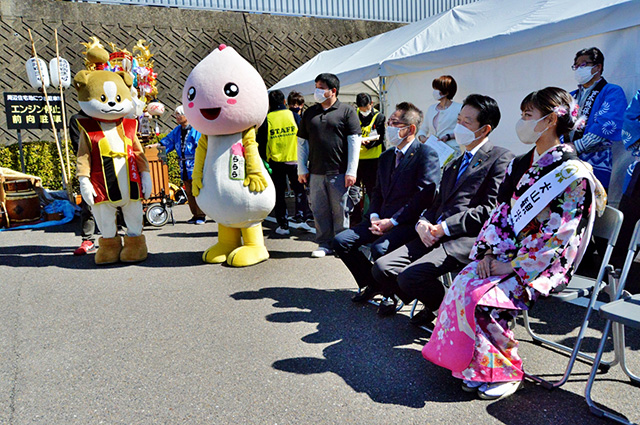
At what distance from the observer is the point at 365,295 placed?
409 centimetres

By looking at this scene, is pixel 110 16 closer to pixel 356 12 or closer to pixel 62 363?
pixel 356 12

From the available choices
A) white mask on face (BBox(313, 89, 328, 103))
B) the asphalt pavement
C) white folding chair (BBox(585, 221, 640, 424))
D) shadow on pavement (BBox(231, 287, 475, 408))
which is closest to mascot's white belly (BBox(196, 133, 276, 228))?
the asphalt pavement

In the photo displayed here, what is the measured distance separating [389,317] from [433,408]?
125cm

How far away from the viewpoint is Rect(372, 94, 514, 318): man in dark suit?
3.21 meters

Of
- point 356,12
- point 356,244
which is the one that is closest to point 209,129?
Result: point 356,244

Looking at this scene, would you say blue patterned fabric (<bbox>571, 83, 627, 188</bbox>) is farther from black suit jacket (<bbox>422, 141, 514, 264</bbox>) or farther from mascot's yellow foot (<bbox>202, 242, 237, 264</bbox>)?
mascot's yellow foot (<bbox>202, 242, 237, 264</bbox>)

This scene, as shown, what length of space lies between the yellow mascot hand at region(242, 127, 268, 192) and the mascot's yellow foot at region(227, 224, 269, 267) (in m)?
0.52

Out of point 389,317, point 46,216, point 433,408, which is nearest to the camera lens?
point 433,408

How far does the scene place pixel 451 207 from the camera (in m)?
3.37

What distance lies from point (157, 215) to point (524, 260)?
6397 millimetres

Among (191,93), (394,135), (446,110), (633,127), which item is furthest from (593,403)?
(191,93)

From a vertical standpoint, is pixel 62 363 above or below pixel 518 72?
below

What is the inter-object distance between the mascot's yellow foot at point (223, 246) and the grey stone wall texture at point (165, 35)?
23.0ft

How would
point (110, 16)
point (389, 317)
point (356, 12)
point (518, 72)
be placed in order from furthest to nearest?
point (356, 12)
point (110, 16)
point (518, 72)
point (389, 317)
